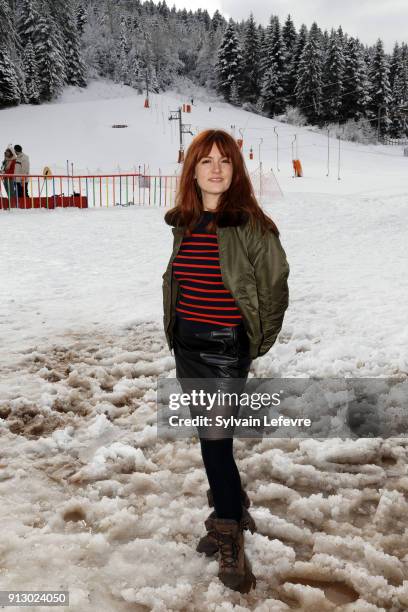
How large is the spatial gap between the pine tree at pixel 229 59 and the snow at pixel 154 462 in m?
65.7

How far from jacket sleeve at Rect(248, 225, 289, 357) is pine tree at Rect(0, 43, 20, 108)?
5026 cm

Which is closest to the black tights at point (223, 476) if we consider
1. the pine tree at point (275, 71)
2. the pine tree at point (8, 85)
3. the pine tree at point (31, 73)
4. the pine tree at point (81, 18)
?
the pine tree at point (8, 85)

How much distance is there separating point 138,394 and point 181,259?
1.95 meters

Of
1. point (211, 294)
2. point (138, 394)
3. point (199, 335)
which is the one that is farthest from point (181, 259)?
point (138, 394)

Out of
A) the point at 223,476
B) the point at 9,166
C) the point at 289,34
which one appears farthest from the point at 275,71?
the point at 223,476

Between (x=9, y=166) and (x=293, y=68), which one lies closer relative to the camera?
(x=9, y=166)

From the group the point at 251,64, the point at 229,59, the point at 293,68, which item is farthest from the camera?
the point at 229,59

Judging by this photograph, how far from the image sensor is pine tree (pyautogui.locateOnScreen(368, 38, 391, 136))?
199ft

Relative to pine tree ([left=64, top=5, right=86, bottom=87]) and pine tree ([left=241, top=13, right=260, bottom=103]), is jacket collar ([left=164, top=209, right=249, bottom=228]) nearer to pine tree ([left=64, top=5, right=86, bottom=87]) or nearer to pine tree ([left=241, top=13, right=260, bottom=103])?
pine tree ([left=64, top=5, right=86, bottom=87])

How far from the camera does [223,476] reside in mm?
2088

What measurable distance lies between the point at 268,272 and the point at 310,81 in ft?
216

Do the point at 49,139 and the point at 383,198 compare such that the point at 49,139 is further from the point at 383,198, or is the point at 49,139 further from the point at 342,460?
the point at 342,460

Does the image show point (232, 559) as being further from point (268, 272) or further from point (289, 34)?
point (289, 34)

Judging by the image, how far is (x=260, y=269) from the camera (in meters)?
2.09
